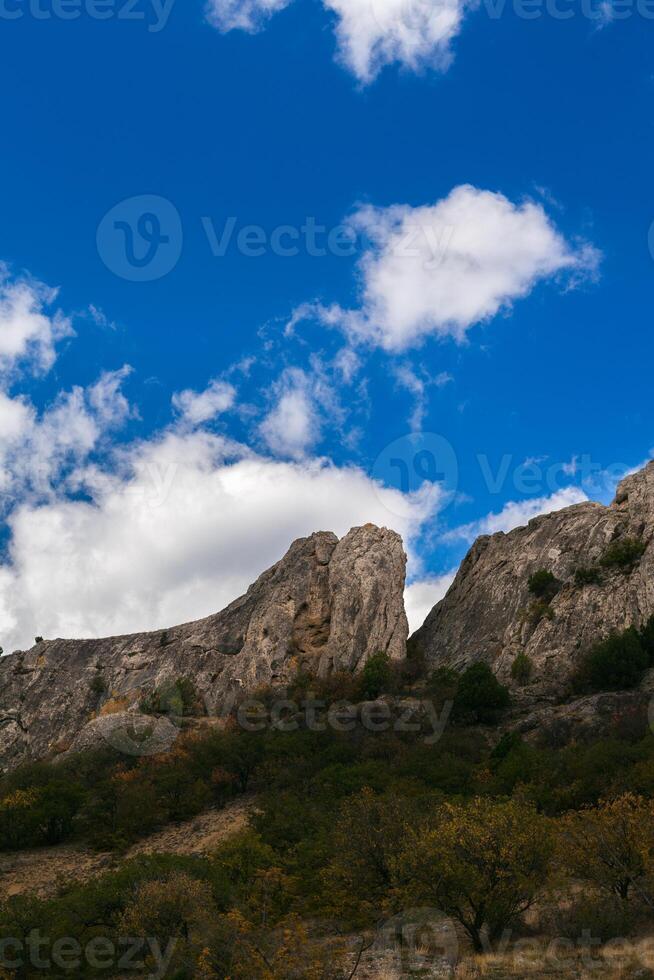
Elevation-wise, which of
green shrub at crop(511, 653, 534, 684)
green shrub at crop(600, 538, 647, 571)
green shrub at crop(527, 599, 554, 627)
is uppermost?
green shrub at crop(600, 538, 647, 571)

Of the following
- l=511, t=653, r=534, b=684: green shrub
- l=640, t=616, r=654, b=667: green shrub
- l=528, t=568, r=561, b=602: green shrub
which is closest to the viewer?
l=640, t=616, r=654, b=667: green shrub

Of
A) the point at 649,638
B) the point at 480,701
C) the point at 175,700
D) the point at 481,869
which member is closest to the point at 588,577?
the point at 649,638

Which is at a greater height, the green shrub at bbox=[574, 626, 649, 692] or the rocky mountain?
the rocky mountain

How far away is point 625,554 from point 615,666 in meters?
13.4

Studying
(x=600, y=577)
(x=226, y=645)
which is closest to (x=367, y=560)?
(x=226, y=645)

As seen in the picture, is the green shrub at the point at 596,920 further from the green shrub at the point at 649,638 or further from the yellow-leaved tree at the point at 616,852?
the green shrub at the point at 649,638

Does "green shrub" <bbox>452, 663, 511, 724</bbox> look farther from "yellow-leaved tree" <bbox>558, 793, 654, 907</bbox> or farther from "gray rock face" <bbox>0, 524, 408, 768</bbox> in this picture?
"yellow-leaved tree" <bbox>558, 793, 654, 907</bbox>

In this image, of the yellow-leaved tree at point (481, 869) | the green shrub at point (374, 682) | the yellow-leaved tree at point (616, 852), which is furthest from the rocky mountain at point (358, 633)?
the yellow-leaved tree at point (481, 869)

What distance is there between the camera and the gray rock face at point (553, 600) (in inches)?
2218

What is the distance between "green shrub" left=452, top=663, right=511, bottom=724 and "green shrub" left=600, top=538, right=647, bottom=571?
15667 mm

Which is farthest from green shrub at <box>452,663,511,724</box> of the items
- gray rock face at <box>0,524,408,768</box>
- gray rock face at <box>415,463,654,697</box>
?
gray rock face at <box>0,524,408,768</box>

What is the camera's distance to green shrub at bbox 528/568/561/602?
63406mm

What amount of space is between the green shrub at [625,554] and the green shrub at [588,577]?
3.47 feet

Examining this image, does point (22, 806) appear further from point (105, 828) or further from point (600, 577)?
point (600, 577)
